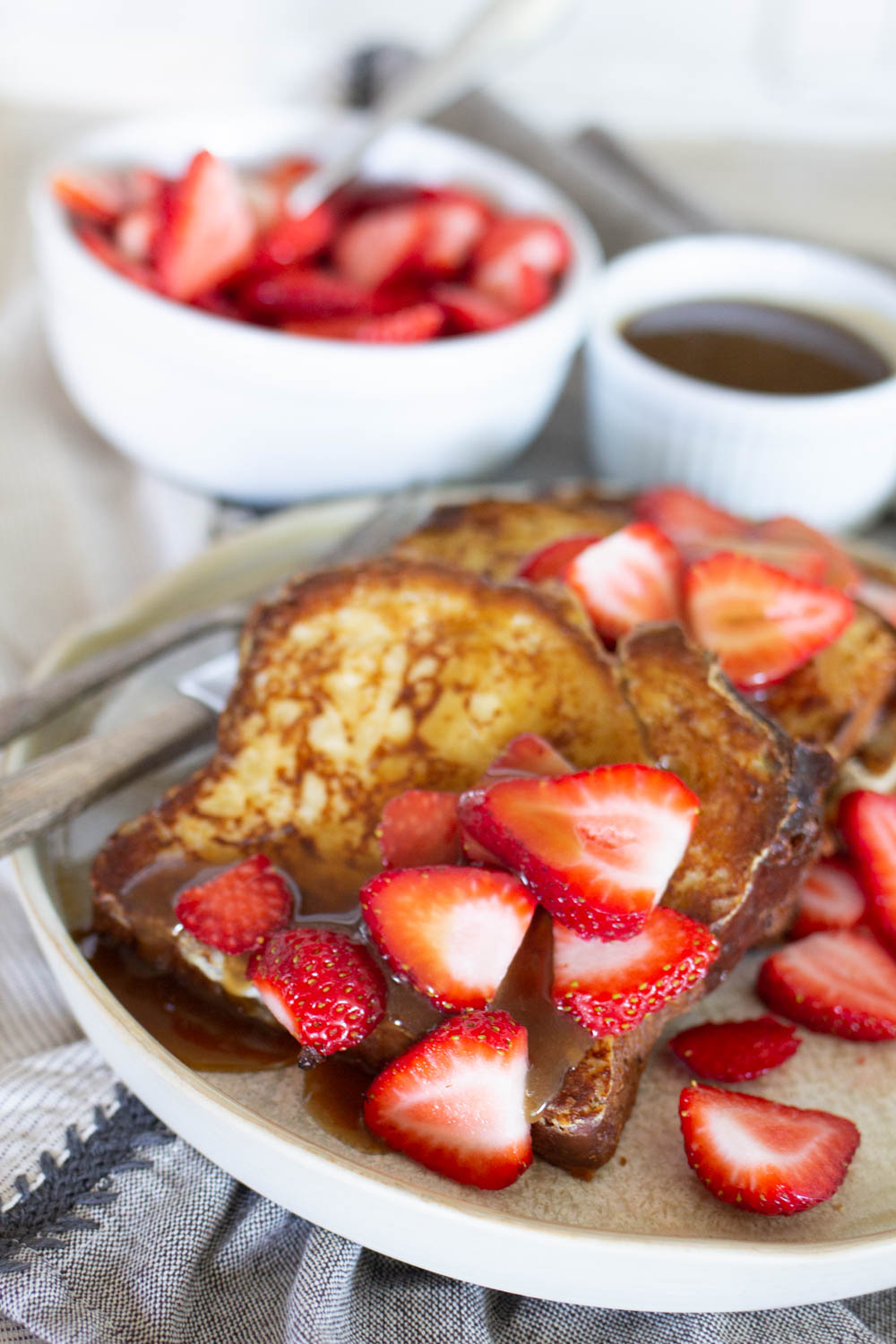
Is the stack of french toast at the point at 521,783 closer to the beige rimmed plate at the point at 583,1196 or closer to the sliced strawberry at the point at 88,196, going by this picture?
the beige rimmed plate at the point at 583,1196

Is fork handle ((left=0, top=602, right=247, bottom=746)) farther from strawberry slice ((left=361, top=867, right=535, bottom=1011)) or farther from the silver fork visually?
strawberry slice ((left=361, top=867, right=535, bottom=1011))

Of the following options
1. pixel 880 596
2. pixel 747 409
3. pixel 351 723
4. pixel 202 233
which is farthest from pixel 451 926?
pixel 202 233

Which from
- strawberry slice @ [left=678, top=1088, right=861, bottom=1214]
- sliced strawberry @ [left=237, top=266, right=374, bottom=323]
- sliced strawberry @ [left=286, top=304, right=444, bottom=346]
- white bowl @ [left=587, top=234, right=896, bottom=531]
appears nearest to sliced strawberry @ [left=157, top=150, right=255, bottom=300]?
sliced strawberry @ [left=237, top=266, right=374, bottom=323]

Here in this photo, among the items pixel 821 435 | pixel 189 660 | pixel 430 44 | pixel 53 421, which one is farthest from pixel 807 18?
pixel 189 660

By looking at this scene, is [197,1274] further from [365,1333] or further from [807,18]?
[807,18]

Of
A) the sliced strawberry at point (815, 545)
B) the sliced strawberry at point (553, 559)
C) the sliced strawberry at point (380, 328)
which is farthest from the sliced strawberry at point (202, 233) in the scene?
the sliced strawberry at point (815, 545)
